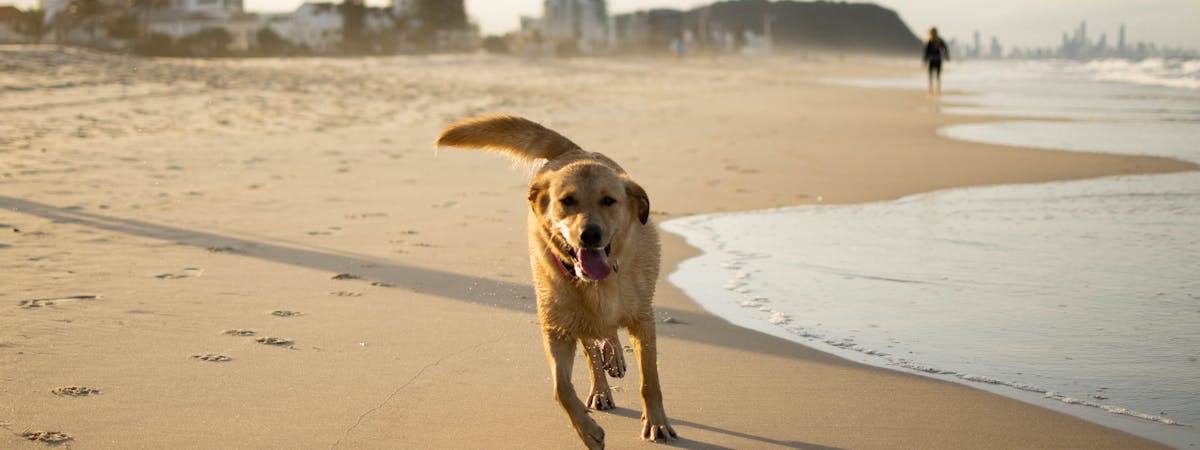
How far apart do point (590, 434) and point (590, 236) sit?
678mm

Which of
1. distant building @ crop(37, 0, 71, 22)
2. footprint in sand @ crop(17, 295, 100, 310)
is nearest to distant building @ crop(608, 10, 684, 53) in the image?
distant building @ crop(37, 0, 71, 22)

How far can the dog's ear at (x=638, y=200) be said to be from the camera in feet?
13.4

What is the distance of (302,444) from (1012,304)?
3814 mm

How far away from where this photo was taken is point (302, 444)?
3.64m

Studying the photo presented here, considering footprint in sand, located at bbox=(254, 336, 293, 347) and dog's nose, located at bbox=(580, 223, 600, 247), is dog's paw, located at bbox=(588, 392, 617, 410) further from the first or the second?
footprint in sand, located at bbox=(254, 336, 293, 347)

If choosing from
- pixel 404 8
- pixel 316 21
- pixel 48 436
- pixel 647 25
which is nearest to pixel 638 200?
pixel 48 436

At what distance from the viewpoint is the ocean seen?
441cm

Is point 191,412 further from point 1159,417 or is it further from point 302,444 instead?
point 1159,417

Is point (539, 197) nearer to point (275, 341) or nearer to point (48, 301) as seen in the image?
point (275, 341)

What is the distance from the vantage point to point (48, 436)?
11.8ft

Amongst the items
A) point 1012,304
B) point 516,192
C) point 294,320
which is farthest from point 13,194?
point 1012,304

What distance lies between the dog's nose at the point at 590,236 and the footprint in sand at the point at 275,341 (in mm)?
1798

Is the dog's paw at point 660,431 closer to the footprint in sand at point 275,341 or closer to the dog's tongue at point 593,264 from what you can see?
the dog's tongue at point 593,264

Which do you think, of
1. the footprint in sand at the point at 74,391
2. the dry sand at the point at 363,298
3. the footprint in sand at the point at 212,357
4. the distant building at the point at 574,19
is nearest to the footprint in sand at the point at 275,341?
the dry sand at the point at 363,298
